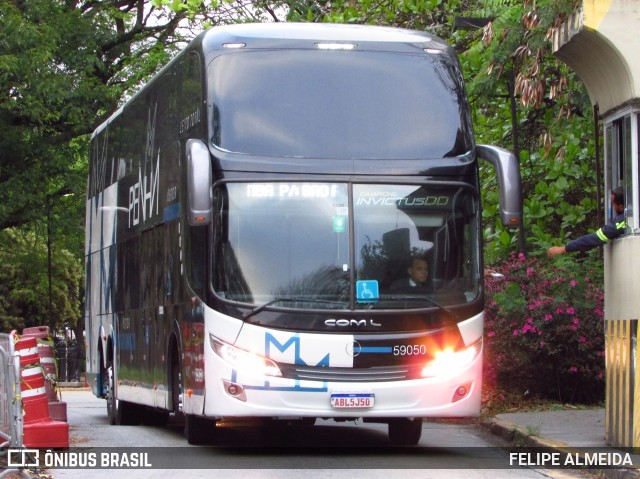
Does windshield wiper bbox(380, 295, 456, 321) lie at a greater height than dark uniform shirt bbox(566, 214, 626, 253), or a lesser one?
lesser

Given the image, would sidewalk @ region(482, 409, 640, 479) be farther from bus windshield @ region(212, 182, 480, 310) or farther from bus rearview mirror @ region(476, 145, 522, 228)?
bus rearview mirror @ region(476, 145, 522, 228)

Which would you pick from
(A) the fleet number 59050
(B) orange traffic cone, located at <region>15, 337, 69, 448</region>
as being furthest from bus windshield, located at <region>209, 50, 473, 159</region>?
(B) orange traffic cone, located at <region>15, 337, 69, 448</region>

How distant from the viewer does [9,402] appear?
456 inches

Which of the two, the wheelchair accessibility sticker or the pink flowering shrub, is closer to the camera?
the wheelchair accessibility sticker

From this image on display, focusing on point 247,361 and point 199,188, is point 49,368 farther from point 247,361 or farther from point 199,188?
point 199,188

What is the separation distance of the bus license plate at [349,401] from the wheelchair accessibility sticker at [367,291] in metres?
0.91

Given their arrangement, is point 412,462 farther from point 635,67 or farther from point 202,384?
point 635,67

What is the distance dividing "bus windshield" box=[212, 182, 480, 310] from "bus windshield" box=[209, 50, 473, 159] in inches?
16.7


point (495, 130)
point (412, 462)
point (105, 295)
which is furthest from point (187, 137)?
point (495, 130)

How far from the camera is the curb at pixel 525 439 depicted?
10.3 m

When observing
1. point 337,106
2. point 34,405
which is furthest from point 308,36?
point 34,405

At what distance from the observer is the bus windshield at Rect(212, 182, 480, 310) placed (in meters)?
12.4

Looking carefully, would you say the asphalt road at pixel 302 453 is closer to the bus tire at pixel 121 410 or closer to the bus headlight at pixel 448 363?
the bus tire at pixel 121 410

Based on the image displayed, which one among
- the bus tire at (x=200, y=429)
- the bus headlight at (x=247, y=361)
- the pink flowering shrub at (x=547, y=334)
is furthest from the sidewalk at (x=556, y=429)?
the bus tire at (x=200, y=429)
